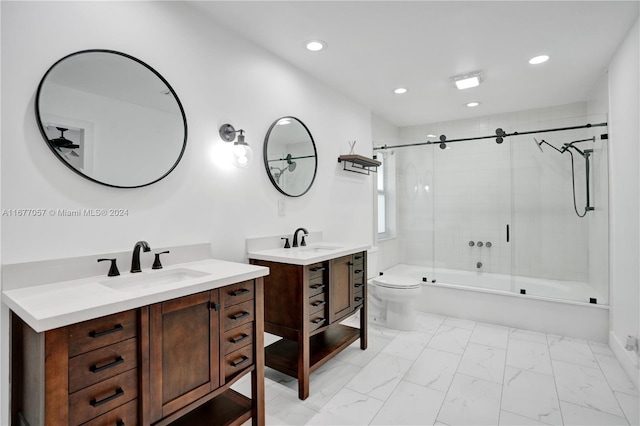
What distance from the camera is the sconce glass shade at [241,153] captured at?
84.0 inches

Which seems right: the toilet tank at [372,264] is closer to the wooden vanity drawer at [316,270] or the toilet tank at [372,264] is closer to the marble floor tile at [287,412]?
the wooden vanity drawer at [316,270]

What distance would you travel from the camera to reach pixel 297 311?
2070 mm

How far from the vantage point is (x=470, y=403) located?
1.98 m

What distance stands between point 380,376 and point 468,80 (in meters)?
2.70

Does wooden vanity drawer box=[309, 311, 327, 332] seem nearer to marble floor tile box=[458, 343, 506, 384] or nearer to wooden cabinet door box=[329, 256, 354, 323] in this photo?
wooden cabinet door box=[329, 256, 354, 323]

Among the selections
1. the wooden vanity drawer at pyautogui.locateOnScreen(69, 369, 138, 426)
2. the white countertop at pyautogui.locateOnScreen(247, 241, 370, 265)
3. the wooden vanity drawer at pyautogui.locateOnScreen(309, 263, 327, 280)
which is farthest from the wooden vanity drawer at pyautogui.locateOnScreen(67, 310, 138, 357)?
the wooden vanity drawer at pyautogui.locateOnScreen(309, 263, 327, 280)

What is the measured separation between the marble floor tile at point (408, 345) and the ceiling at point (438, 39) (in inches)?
95.7

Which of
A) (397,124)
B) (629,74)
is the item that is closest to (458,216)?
(397,124)

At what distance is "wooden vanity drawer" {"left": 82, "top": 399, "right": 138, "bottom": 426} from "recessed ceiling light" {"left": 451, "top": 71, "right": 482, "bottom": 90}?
3317 mm

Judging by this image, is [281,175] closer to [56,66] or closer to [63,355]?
[56,66]

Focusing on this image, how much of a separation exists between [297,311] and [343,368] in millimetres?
725

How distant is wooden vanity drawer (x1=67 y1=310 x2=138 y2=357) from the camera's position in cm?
104

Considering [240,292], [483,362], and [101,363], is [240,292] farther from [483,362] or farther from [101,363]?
[483,362]

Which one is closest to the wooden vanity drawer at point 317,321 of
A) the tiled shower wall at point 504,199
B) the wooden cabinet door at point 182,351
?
the wooden cabinet door at point 182,351
